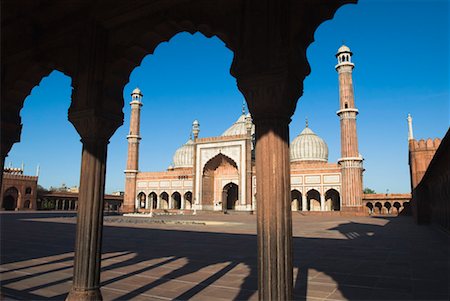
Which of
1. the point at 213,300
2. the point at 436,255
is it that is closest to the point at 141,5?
the point at 213,300

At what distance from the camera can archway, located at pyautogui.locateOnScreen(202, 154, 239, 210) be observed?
3497 centimetres

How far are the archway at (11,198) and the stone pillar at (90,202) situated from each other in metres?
36.0

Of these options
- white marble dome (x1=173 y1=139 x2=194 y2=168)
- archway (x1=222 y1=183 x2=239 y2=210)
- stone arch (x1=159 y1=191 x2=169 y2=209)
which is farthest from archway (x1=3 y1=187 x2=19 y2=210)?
archway (x1=222 y1=183 x2=239 y2=210)

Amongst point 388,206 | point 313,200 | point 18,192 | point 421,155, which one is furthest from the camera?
point 313,200

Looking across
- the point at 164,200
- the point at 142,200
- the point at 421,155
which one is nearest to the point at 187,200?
the point at 164,200

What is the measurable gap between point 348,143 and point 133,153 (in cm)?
2282

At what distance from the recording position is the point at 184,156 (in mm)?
45219

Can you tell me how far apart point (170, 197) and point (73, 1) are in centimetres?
3629

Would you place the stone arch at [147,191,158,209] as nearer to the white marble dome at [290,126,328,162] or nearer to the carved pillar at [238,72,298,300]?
the white marble dome at [290,126,328,162]

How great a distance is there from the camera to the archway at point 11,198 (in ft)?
111

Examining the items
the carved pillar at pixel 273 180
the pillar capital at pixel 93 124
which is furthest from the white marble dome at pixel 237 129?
the carved pillar at pixel 273 180

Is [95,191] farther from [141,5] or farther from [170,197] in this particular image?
[170,197]

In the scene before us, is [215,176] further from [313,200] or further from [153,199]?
[313,200]

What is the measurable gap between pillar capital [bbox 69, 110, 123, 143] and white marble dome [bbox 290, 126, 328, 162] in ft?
117
